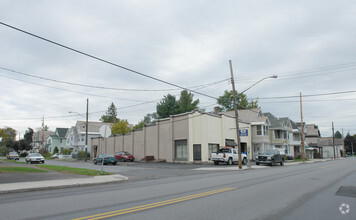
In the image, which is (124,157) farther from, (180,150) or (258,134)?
(258,134)

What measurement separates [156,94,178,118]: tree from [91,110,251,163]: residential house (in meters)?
26.5

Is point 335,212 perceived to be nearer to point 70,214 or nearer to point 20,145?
point 70,214

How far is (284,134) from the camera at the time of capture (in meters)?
55.0

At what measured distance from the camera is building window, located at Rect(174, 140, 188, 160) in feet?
113

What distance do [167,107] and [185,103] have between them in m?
4.91

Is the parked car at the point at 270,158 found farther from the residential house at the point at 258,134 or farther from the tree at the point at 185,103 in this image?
the tree at the point at 185,103

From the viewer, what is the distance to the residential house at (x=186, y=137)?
3381 cm

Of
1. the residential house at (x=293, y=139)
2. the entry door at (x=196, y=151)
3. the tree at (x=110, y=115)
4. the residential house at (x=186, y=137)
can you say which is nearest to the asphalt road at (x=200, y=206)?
the residential house at (x=186, y=137)

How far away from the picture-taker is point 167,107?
6988 centimetres

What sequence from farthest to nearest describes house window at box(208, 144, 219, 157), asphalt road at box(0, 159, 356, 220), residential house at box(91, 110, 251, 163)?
house window at box(208, 144, 219, 157) < residential house at box(91, 110, 251, 163) < asphalt road at box(0, 159, 356, 220)

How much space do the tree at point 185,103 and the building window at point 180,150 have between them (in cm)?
3190

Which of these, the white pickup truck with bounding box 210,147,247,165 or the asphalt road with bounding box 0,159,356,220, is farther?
the white pickup truck with bounding box 210,147,247,165

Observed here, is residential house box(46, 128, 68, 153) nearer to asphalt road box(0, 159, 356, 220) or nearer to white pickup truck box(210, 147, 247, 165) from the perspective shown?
white pickup truck box(210, 147, 247, 165)

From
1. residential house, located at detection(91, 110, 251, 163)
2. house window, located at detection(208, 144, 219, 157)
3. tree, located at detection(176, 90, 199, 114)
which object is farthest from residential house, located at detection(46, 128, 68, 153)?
house window, located at detection(208, 144, 219, 157)
